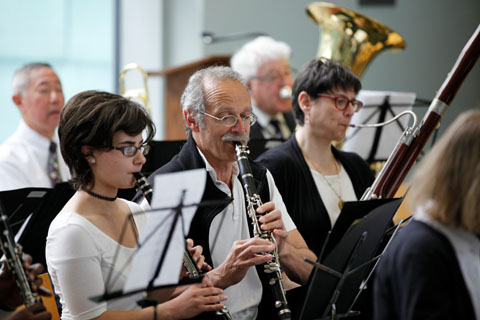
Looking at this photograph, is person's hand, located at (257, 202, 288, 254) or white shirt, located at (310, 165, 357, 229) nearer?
person's hand, located at (257, 202, 288, 254)

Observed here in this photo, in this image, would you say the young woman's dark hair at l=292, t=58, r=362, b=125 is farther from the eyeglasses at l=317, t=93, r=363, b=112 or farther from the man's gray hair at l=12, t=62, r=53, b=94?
the man's gray hair at l=12, t=62, r=53, b=94

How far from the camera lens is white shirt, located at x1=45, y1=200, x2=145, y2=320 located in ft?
5.26

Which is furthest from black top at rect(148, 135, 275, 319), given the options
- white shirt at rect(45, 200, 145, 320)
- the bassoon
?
the bassoon

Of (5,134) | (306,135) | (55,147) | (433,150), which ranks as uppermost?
(433,150)

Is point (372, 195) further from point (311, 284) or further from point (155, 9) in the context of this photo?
point (155, 9)

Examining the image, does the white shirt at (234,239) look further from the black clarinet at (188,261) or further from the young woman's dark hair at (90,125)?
the young woman's dark hair at (90,125)

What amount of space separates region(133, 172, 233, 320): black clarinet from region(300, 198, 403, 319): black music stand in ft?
0.80

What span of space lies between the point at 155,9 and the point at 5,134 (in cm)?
201

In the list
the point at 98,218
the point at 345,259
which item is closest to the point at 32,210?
the point at 98,218

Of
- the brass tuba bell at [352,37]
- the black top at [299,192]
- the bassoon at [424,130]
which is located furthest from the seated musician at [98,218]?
the brass tuba bell at [352,37]

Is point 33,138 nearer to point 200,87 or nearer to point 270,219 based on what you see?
point 200,87

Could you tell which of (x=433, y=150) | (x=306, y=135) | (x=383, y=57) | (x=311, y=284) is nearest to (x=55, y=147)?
(x=306, y=135)

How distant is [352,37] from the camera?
3.68 meters

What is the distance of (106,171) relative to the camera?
5.66 ft
